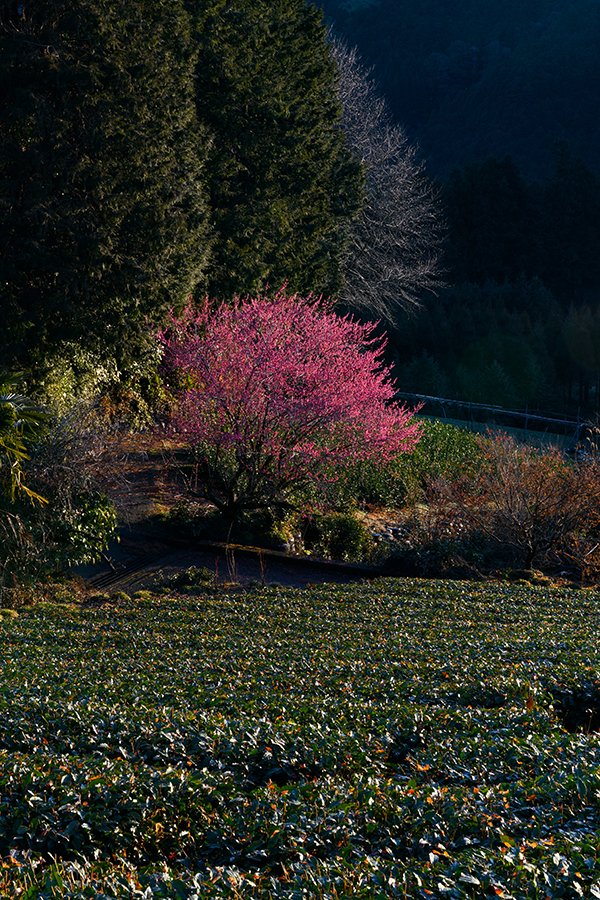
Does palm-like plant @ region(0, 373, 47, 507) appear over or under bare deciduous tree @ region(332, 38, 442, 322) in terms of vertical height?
under

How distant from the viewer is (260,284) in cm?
2583

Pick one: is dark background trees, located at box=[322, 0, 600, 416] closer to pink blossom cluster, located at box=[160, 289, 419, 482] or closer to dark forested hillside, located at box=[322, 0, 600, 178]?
dark forested hillside, located at box=[322, 0, 600, 178]

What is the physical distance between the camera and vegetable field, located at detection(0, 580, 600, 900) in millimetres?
3744

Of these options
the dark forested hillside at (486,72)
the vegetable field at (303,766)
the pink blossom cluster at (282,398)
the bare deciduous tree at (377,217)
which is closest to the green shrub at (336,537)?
the pink blossom cluster at (282,398)

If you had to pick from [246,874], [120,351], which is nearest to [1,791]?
[246,874]

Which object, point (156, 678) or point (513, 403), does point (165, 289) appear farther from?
point (513, 403)

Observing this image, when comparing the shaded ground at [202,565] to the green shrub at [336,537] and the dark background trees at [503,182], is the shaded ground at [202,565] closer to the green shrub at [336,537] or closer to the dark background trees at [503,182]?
the green shrub at [336,537]

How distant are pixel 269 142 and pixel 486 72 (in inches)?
2599

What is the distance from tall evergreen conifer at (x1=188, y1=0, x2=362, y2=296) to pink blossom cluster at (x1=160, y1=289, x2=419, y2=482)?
26.4ft

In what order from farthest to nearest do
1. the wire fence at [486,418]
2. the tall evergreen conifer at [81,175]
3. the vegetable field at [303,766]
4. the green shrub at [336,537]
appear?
the wire fence at [486,418] < the green shrub at [336,537] < the tall evergreen conifer at [81,175] < the vegetable field at [303,766]

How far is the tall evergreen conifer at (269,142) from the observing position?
2452 cm

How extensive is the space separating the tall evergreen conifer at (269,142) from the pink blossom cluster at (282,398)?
805 centimetres

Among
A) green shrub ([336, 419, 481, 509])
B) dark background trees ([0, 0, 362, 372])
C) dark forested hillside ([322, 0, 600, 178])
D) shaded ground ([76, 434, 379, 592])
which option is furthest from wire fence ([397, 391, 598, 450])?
dark forested hillside ([322, 0, 600, 178])

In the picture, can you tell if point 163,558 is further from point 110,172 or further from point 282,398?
point 110,172
